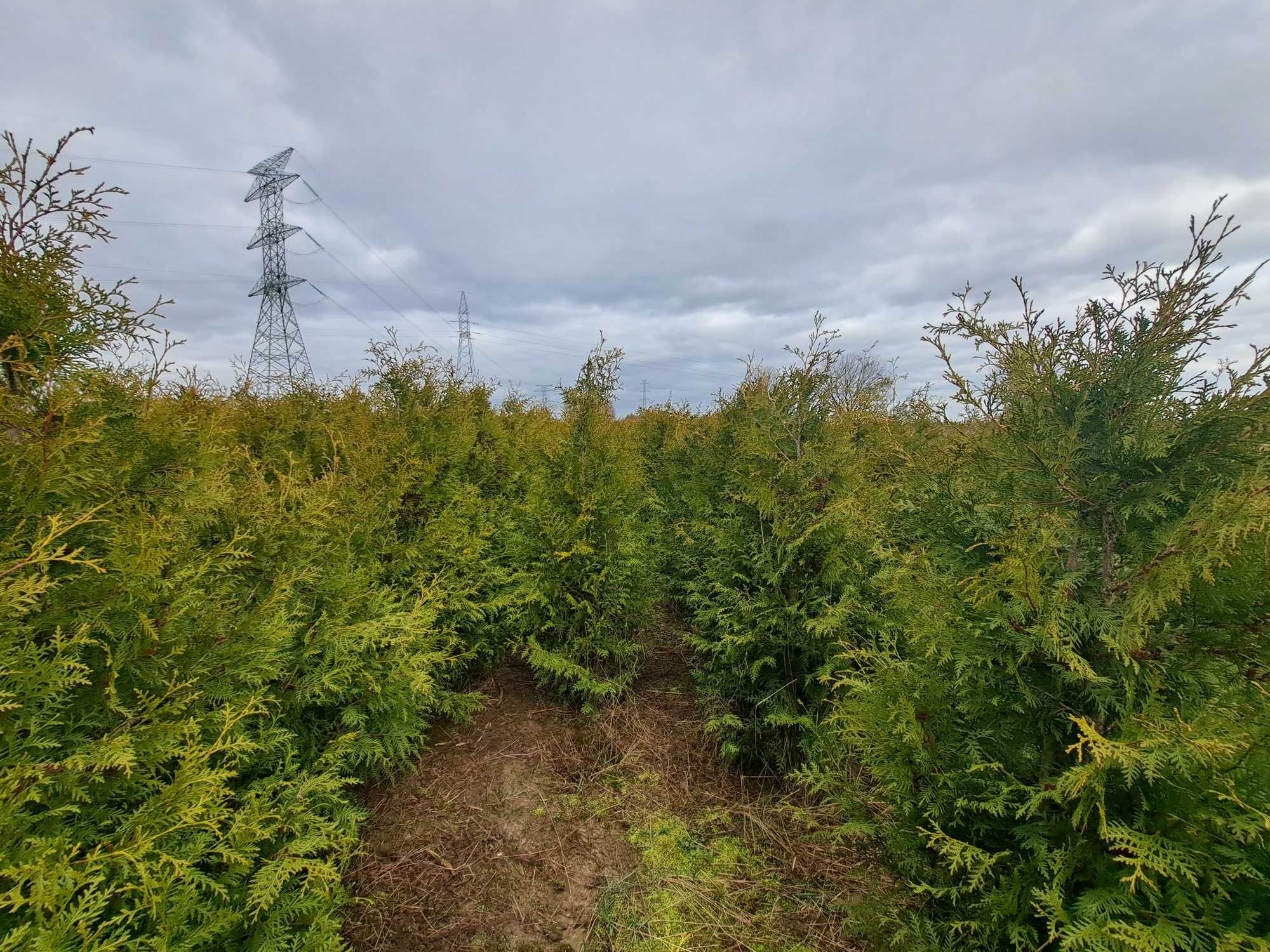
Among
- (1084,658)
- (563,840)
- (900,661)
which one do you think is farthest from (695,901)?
(1084,658)

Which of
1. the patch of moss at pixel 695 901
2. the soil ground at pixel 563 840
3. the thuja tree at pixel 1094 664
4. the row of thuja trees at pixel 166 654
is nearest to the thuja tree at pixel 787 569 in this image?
the soil ground at pixel 563 840

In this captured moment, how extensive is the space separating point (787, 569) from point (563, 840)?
2.19 metres

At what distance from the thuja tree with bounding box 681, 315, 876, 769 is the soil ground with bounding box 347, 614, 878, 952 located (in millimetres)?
448

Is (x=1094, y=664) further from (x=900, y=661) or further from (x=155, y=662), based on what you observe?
(x=155, y=662)

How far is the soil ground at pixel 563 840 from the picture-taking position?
240cm

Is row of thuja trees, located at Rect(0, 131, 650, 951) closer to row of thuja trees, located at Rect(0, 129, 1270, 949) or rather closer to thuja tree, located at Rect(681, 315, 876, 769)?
row of thuja trees, located at Rect(0, 129, 1270, 949)

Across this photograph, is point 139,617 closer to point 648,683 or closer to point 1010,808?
point 1010,808

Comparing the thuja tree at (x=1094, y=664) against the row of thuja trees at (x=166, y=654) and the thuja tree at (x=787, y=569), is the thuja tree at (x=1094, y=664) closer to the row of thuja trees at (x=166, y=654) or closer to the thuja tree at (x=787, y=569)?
the thuja tree at (x=787, y=569)

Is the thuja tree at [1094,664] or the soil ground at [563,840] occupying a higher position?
the thuja tree at [1094,664]

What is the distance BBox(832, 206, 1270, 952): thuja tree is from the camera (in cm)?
121

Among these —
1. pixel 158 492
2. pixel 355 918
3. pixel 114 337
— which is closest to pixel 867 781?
pixel 355 918

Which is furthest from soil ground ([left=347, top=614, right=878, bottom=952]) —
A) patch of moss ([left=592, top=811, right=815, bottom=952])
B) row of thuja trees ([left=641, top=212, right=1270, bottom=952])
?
row of thuja trees ([left=641, top=212, right=1270, bottom=952])

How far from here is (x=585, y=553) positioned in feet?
13.2

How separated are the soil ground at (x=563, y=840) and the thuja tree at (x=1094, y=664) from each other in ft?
2.71
